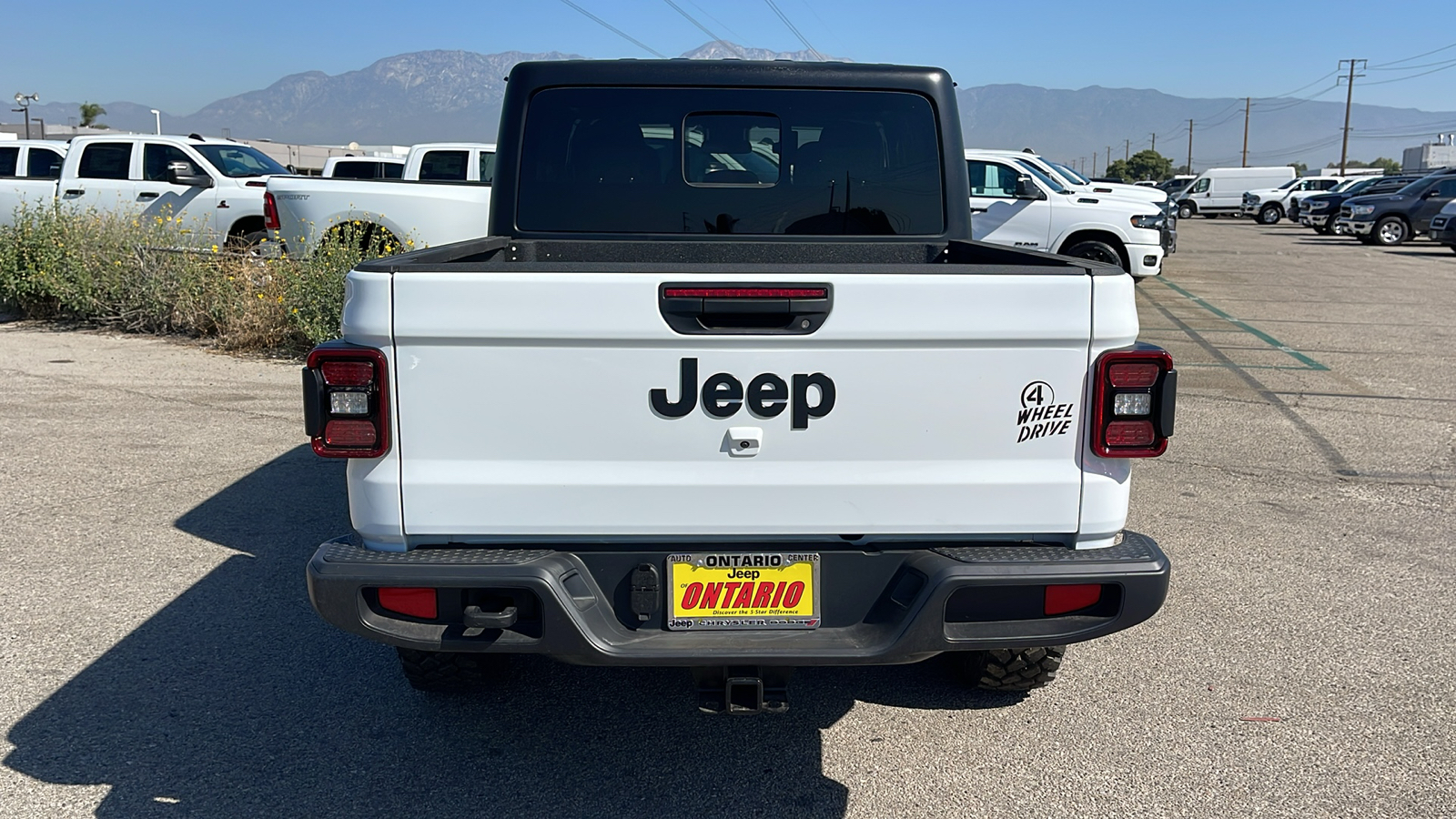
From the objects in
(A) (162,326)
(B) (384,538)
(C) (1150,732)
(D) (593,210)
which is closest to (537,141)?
(D) (593,210)

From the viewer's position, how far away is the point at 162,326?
1166 cm

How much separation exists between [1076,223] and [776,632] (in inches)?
512

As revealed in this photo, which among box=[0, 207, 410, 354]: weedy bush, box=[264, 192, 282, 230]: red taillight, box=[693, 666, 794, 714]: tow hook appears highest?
box=[264, 192, 282, 230]: red taillight

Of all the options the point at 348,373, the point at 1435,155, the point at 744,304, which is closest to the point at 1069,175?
the point at 744,304

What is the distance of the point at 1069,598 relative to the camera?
289cm

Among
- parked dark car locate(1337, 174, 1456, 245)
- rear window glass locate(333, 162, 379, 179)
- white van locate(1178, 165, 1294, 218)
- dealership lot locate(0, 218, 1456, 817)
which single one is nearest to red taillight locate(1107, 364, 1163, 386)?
dealership lot locate(0, 218, 1456, 817)

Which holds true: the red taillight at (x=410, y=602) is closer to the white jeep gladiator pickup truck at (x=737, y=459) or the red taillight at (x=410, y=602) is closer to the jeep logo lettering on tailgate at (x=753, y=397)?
the white jeep gladiator pickup truck at (x=737, y=459)

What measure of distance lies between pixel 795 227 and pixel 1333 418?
5.99 metres

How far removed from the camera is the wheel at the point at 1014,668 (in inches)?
145

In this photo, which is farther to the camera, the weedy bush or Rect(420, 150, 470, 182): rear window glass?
Rect(420, 150, 470, 182): rear window glass

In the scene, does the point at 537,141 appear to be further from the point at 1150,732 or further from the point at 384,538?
the point at 1150,732

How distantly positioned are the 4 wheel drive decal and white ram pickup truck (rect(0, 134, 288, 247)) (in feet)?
41.5

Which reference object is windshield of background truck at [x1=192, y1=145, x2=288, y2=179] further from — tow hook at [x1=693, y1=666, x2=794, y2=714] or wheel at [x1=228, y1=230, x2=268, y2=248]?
tow hook at [x1=693, y1=666, x2=794, y2=714]

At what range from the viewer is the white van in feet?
152
